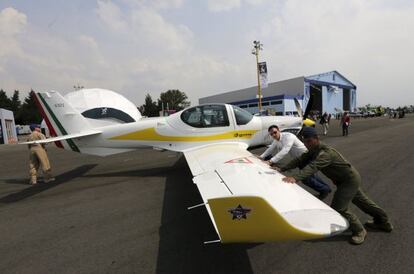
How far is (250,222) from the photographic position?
7.64 ft

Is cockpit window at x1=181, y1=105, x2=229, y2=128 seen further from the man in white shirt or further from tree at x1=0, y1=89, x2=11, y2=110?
tree at x1=0, y1=89, x2=11, y2=110

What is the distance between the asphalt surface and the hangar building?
51208mm

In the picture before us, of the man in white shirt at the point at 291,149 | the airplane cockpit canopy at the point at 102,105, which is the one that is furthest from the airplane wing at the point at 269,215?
the airplane cockpit canopy at the point at 102,105

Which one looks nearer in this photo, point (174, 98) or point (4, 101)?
point (4, 101)

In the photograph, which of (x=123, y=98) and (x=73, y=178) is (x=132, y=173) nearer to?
(x=73, y=178)

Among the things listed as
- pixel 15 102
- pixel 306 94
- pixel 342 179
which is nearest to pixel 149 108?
pixel 15 102

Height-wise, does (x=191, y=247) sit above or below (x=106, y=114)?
below

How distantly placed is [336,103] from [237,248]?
7703 cm

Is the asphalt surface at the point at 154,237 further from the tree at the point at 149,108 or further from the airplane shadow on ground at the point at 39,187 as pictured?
the tree at the point at 149,108

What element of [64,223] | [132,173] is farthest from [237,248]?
[132,173]

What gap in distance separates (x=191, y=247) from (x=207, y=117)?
4523 millimetres

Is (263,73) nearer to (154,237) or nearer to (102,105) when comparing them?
(102,105)

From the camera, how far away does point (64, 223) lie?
4.77 meters

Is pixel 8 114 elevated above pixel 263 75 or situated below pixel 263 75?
below
